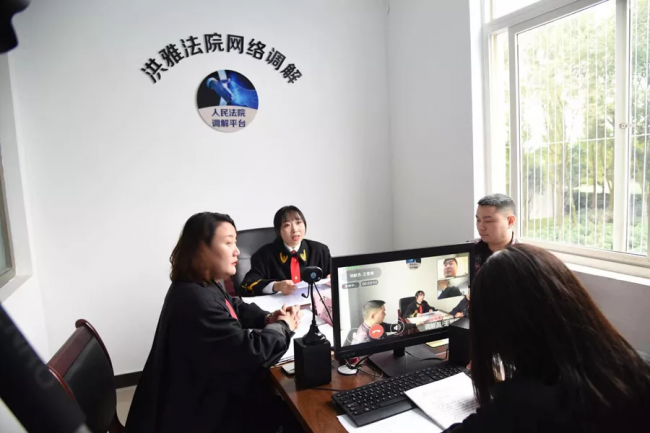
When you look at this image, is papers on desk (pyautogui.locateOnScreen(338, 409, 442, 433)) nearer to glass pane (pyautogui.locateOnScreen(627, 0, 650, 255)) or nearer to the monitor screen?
the monitor screen

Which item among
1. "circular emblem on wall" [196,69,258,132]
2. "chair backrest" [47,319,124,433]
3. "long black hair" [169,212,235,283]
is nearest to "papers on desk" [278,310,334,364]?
"long black hair" [169,212,235,283]

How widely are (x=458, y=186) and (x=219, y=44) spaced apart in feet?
6.37

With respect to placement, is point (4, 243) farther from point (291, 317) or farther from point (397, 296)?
point (397, 296)

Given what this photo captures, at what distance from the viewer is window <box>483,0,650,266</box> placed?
2084 millimetres

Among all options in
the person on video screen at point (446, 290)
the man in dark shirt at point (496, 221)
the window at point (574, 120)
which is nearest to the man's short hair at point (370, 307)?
the person on video screen at point (446, 290)

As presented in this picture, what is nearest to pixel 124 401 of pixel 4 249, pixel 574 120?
pixel 4 249

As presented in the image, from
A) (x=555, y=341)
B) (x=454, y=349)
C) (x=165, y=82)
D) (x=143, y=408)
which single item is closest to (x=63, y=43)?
(x=165, y=82)

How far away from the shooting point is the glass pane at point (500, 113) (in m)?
2.76

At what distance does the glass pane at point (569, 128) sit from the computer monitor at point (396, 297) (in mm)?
1196

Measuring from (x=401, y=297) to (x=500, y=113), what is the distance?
1.88 metres

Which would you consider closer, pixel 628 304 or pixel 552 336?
pixel 552 336

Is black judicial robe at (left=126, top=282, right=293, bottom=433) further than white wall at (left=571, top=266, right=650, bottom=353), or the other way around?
white wall at (left=571, top=266, right=650, bottom=353)

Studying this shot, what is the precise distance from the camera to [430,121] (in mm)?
3174

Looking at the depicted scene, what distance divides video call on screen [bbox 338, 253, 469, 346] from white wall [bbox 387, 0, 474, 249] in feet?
4.71
